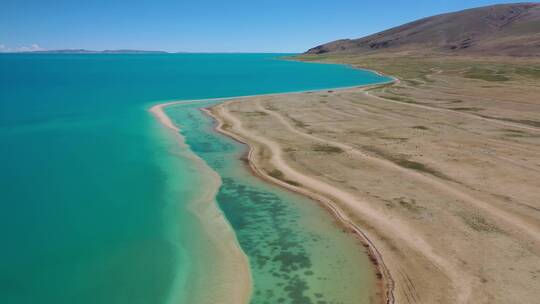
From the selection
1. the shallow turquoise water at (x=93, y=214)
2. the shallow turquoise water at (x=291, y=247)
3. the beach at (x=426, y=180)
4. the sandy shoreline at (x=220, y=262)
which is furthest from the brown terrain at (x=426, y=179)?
the shallow turquoise water at (x=93, y=214)

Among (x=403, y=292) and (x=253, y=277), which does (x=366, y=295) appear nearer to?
(x=403, y=292)

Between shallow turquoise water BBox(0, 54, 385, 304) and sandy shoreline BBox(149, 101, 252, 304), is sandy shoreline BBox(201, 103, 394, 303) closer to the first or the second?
sandy shoreline BBox(149, 101, 252, 304)

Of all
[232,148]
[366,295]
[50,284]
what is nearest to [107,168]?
[232,148]

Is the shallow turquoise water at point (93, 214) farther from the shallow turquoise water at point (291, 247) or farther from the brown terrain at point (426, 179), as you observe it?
the brown terrain at point (426, 179)

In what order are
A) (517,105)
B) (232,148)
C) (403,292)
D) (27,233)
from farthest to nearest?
1. (517,105)
2. (232,148)
3. (27,233)
4. (403,292)

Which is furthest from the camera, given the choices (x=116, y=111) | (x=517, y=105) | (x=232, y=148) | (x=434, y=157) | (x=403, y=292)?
(x=116, y=111)

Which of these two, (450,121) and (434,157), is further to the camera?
(450,121)
